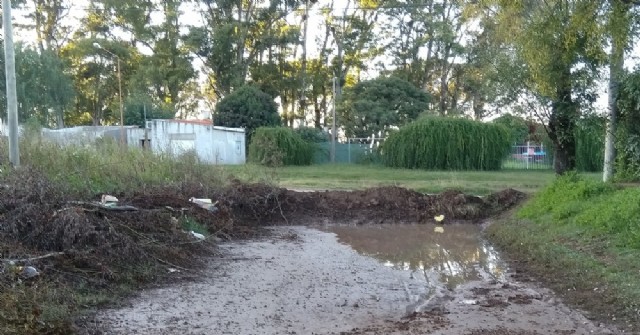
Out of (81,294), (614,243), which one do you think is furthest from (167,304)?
(614,243)

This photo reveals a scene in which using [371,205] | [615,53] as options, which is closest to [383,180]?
[371,205]

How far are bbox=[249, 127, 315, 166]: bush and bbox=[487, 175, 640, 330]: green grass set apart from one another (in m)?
21.0

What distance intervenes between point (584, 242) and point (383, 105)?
3105 centimetres

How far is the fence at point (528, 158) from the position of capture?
111 ft

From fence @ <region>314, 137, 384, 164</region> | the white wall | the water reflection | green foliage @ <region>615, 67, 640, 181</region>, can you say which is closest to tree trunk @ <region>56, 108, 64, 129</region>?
the white wall

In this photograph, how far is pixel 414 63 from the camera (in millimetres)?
48344

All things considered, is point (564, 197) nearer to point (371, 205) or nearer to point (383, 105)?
point (371, 205)

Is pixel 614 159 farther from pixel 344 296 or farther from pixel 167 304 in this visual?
pixel 167 304

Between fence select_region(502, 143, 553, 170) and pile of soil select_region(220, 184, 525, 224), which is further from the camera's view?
fence select_region(502, 143, 553, 170)

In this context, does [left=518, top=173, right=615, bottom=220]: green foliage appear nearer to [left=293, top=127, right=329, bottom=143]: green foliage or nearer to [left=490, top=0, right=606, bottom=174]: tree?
[left=490, top=0, right=606, bottom=174]: tree

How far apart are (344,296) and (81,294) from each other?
10.7 ft

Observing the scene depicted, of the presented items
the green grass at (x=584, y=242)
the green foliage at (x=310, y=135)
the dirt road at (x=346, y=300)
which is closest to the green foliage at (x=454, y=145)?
the green foliage at (x=310, y=135)

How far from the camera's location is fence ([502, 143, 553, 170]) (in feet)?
111

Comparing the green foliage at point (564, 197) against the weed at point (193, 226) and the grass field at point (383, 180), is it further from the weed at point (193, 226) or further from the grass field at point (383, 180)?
the weed at point (193, 226)
